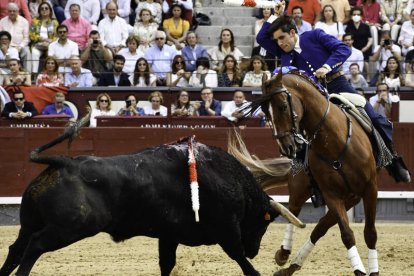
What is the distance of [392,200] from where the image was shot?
46.3 feet

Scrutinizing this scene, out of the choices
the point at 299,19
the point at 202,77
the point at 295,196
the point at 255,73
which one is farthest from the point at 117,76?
the point at 295,196

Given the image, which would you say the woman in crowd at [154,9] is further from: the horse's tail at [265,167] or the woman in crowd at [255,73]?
the horse's tail at [265,167]

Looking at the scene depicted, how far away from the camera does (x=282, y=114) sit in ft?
25.0

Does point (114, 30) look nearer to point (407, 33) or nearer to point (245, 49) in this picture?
point (245, 49)

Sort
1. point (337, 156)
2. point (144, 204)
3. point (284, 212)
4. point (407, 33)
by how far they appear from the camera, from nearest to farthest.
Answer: point (144, 204) → point (284, 212) → point (337, 156) → point (407, 33)

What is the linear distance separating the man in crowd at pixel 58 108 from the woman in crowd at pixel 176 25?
236 cm

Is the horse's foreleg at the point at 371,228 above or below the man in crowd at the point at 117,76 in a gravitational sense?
below

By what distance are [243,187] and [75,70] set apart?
293 inches

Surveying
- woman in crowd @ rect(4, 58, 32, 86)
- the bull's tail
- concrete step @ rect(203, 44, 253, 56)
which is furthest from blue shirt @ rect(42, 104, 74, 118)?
the bull's tail

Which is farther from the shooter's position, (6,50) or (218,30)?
(218,30)

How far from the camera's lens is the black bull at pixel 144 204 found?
6984mm

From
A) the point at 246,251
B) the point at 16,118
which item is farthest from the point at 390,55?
the point at 246,251

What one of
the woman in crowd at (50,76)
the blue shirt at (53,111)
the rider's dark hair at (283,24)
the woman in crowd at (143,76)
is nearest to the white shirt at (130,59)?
the woman in crowd at (143,76)

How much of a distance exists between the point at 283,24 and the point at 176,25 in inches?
294
